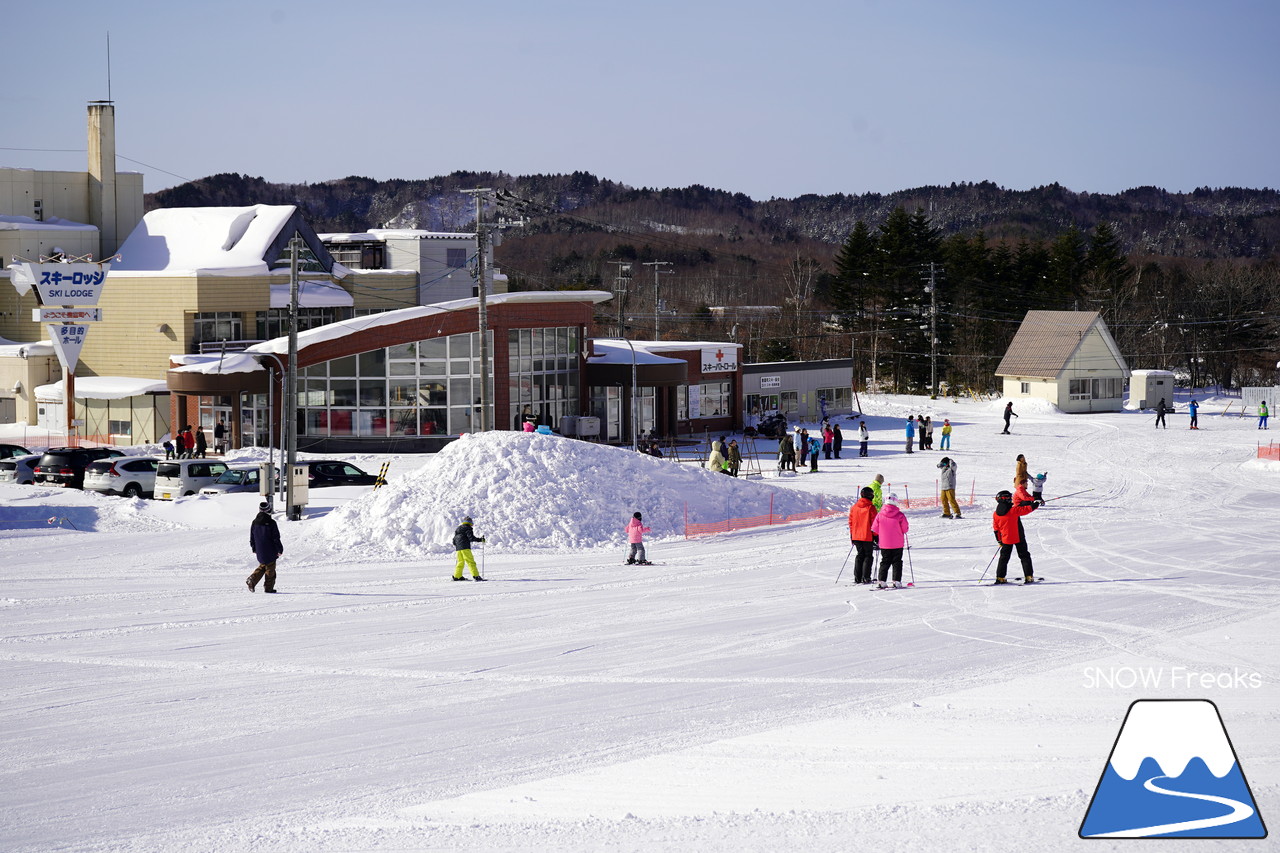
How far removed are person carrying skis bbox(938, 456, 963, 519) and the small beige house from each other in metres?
35.4

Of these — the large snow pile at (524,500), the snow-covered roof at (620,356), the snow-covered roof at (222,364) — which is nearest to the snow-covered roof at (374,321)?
the snow-covered roof at (222,364)

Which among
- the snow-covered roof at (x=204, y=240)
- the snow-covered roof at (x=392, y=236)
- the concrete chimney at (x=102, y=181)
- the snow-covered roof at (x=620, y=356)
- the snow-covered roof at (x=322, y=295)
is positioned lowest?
the snow-covered roof at (x=620, y=356)

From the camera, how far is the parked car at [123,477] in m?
29.0

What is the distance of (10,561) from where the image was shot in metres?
20.3

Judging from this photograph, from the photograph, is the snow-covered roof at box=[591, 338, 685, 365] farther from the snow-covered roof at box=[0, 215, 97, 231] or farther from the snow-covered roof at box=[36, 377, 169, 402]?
the snow-covered roof at box=[0, 215, 97, 231]

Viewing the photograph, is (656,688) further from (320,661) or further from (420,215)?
(420,215)

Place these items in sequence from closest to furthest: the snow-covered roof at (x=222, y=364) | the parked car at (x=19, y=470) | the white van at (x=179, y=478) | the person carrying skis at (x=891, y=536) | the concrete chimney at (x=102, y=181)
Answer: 1. the person carrying skis at (x=891, y=536)
2. the white van at (x=179, y=478)
3. the parked car at (x=19, y=470)
4. the snow-covered roof at (x=222, y=364)
5. the concrete chimney at (x=102, y=181)

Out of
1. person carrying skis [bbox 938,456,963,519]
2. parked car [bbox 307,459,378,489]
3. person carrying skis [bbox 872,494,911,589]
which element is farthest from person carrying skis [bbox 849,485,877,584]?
parked car [bbox 307,459,378,489]

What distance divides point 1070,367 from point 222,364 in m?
38.5

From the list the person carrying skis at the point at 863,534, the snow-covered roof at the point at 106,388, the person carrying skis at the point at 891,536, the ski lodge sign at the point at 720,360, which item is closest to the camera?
the person carrying skis at the point at 891,536

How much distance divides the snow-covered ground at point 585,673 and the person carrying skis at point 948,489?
70 centimetres

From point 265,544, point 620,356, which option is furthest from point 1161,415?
point 265,544

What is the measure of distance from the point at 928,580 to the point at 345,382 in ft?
86.1

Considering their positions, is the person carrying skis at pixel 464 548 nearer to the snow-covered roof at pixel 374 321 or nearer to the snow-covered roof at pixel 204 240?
the snow-covered roof at pixel 374 321
